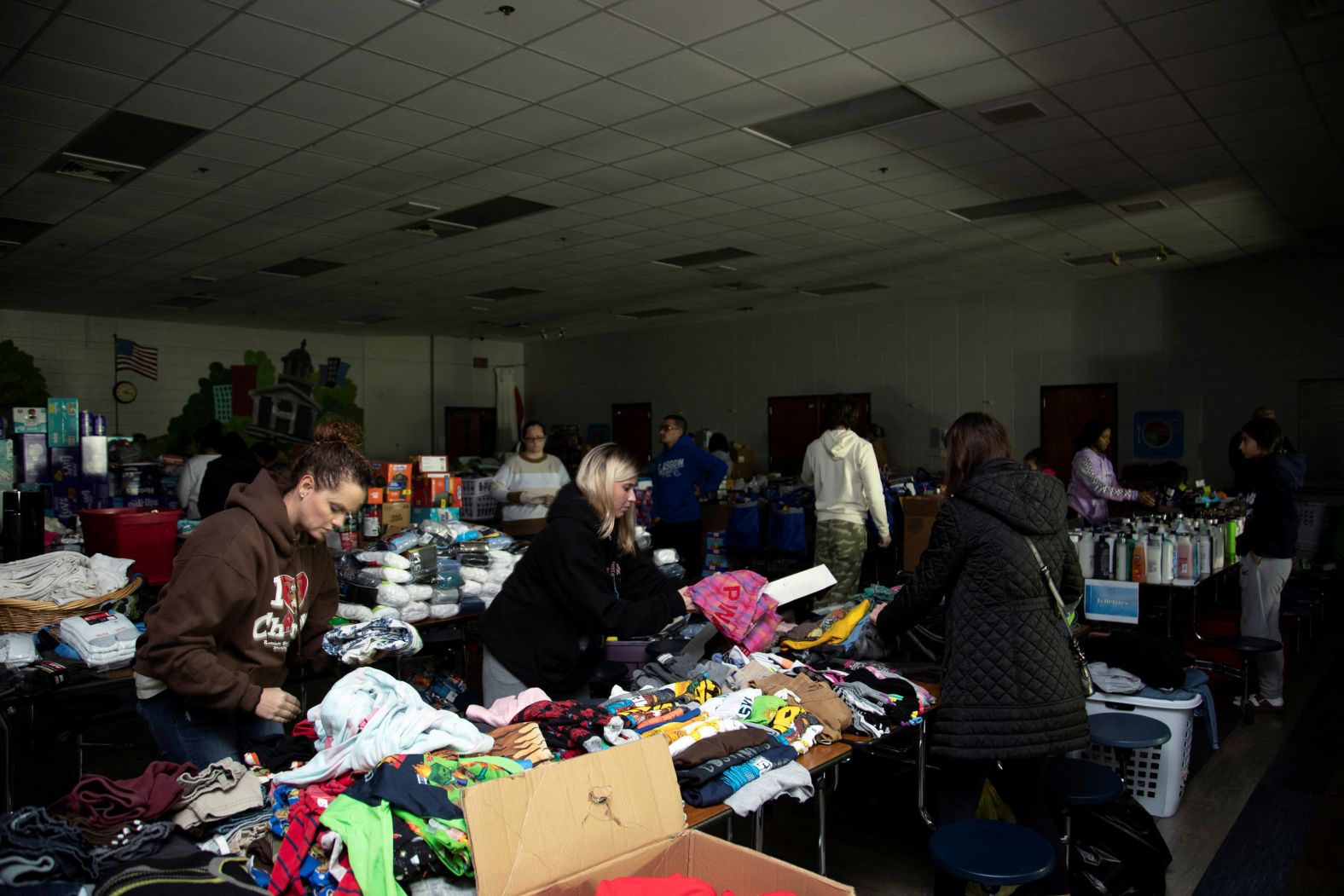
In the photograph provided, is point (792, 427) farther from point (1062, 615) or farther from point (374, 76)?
point (1062, 615)

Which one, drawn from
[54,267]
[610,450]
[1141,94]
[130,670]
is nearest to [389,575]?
[130,670]

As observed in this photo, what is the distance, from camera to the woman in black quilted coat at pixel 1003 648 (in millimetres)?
2586

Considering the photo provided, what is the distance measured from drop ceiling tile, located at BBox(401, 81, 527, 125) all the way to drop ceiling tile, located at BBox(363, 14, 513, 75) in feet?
0.87

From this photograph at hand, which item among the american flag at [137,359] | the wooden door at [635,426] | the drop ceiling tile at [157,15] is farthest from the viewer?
the wooden door at [635,426]

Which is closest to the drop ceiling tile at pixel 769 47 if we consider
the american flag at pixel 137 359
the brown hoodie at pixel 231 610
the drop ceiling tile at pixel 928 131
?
the drop ceiling tile at pixel 928 131

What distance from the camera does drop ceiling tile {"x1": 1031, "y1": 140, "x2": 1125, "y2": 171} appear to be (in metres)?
5.88

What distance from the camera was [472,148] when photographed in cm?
590

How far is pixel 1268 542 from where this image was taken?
17.0ft

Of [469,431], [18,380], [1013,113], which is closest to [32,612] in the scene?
[1013,113]

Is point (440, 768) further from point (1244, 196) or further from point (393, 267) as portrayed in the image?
point (393, 267)

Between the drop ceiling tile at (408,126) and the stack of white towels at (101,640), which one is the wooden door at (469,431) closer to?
the drop ceiling tile at (408,126)

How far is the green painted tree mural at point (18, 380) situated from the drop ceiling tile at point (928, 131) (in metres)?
11.6

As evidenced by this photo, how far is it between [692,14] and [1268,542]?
4.28 metres

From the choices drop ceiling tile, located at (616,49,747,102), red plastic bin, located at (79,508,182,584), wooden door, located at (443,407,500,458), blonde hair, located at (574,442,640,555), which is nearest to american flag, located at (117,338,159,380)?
wooden door, located at (443,407,500,458)
